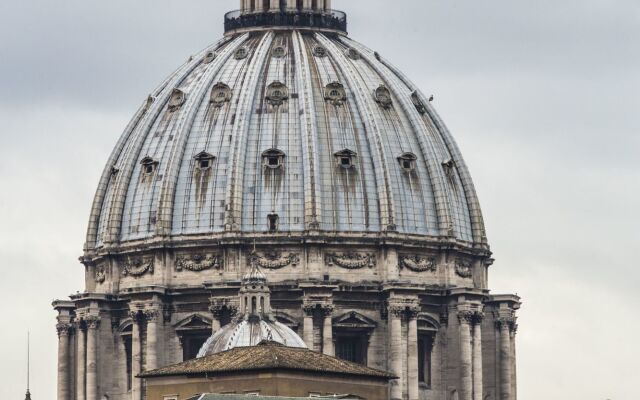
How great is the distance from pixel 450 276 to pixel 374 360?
5913 millimetres

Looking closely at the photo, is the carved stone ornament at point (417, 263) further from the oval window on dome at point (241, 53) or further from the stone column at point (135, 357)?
the oval window on dome at point (241, 53)

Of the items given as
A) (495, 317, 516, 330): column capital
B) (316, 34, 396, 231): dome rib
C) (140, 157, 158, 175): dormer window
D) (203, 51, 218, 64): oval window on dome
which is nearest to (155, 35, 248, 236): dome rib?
(203, 51, 218, 64): oval window on dome

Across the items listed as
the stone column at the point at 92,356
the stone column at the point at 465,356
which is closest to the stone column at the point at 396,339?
the stone column at the point at 465,356

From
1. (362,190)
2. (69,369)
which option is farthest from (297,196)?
(69,369)

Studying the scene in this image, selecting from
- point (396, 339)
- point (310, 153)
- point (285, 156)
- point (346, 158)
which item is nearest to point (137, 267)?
point (285, 156)

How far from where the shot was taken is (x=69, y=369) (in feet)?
550

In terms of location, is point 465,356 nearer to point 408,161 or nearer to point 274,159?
point 408,161

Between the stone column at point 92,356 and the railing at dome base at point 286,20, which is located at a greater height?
the railing at dome base at point 286,20

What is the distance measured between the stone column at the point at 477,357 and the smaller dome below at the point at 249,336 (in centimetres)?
1580

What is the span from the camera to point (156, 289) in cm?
16200

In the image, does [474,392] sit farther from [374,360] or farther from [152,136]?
[152,136]

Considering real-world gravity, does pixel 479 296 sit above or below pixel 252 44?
below

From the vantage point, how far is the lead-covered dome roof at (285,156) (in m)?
163

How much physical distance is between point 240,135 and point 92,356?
36.1 feet
